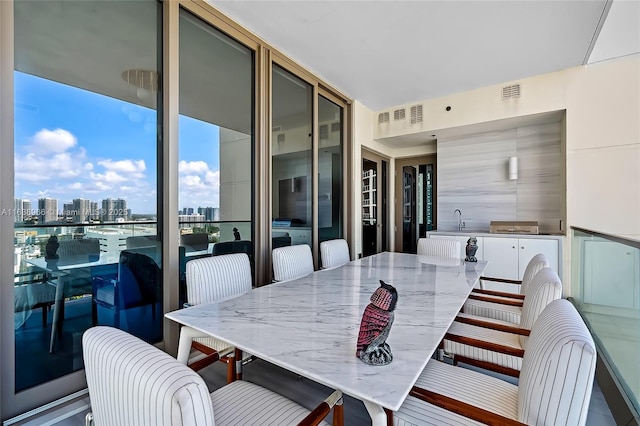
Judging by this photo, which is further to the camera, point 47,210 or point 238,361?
point 47,210

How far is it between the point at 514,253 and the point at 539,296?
2.95 metres

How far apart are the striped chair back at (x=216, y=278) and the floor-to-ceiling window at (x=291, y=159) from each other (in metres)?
1.25

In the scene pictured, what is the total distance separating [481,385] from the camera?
1.27 metres

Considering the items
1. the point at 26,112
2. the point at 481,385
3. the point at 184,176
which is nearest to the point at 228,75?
the point at 184,176

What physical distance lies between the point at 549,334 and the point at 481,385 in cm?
48

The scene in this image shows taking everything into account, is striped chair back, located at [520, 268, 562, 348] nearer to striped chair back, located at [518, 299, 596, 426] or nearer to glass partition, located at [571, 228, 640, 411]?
striped chair back, located at [518, 299, 596, 426]

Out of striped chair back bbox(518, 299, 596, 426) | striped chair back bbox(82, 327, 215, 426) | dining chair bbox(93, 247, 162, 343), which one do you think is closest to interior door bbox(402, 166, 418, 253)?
dining chair bbox(93, 247, 162, 343)

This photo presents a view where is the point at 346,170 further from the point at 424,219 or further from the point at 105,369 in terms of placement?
the point at 105,369

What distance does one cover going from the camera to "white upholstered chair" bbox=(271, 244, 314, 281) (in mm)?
2420

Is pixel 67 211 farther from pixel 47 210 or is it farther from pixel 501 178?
pixel 501 178

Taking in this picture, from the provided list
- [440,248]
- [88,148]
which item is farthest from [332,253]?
[88,148]

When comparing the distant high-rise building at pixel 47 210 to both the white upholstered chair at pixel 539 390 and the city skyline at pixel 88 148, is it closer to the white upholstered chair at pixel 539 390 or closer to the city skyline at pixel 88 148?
the city skyline at pixel 88 148

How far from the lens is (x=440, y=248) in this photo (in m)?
3.31

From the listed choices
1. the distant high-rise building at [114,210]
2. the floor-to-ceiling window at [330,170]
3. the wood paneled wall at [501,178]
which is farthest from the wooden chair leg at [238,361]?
the wood paneled wall at [501,178]
